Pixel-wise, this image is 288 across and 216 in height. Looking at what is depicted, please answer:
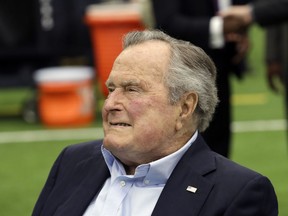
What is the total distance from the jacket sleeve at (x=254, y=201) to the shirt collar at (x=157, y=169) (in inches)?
12.2

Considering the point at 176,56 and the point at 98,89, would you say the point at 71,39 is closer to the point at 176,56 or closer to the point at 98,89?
the point at 98,89

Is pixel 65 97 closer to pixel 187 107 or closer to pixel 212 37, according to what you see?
pixel 212 37

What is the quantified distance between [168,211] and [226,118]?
1.88 m

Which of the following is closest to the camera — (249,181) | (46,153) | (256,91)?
(249,181)

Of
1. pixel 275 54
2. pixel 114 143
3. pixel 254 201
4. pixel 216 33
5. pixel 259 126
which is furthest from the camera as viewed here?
pixel 259 126

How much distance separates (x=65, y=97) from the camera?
1019cm

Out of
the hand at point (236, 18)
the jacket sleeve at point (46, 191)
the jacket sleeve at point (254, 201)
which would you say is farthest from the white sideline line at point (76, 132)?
the jacket sleeve at point (254, 201)

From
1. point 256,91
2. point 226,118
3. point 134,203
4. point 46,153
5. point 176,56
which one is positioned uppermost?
point 176,56

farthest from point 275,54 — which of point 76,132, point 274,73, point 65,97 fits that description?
point 65,97

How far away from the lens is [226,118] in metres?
5.21

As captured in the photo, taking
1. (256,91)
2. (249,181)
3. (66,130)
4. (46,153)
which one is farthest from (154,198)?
(256,91)

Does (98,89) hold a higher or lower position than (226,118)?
lower

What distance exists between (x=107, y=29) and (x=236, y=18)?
5373 millimetres

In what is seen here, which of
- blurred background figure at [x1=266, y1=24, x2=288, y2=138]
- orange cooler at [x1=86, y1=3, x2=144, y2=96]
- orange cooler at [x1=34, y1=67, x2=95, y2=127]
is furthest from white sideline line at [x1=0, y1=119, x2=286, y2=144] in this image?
blurred background figure at [x1=266, y1=24, x2=288, y2=138]
